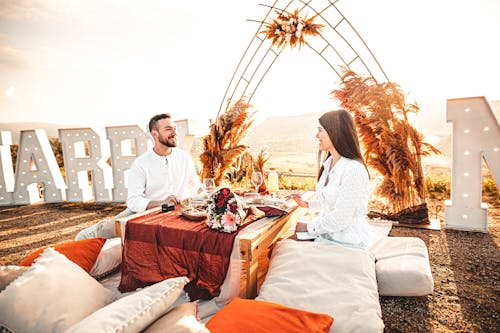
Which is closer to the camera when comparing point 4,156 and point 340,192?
point 340,192

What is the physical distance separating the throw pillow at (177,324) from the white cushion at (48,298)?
0.60 m

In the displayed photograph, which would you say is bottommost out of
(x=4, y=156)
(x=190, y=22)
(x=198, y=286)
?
(x=198, y=286)

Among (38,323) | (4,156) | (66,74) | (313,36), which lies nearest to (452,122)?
(313,36)

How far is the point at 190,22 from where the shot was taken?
6.02 meters

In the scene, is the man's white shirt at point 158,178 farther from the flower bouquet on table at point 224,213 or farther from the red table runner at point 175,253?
the flower bouquet on table at point 224,213

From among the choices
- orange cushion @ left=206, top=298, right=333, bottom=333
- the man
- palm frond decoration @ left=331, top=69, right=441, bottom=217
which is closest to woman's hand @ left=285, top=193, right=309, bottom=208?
the man

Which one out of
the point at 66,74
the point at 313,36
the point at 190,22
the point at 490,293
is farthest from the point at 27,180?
the point at 490,293

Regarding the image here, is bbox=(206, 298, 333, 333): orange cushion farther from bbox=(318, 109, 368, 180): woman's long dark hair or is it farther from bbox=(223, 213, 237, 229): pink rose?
bbox=(318, 109, 368, 180): woman's long dark hair

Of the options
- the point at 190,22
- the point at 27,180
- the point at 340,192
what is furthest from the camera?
the point at 27,180

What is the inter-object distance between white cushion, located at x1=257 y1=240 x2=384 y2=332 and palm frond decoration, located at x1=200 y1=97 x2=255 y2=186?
2.62 metres

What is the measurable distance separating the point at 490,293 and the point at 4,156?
28.6ft

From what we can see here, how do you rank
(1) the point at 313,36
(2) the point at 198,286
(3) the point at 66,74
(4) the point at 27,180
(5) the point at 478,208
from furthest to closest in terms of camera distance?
1. (3) the point at 66,74
2. (4) the point at 27,180
3. (1) the point at 313,36
4. (5) the point at 478,208
5. (2) the point at 198,286

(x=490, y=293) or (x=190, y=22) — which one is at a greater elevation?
(x=190, y=22)

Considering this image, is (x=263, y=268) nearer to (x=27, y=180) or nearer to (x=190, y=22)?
(x=190, y=22)
